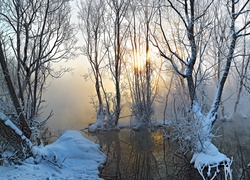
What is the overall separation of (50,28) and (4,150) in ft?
21.8

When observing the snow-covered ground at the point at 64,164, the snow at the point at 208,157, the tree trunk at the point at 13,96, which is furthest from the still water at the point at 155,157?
the tree trunk at the point at 13,96

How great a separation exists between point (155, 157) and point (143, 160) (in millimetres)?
555

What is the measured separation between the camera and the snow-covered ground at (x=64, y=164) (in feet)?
16.0

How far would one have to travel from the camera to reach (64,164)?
6.12 metres

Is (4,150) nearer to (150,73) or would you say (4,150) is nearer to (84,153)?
(84,153)

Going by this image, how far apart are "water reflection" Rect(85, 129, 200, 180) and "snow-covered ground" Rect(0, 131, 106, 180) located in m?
0.55

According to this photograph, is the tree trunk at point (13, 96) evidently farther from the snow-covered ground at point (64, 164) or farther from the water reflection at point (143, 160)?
the water reflection at point (143, 160)

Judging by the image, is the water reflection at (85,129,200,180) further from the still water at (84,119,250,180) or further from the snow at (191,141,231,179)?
the snow at (191,141,231,179)

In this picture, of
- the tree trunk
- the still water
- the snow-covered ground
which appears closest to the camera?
the snow-covered ground

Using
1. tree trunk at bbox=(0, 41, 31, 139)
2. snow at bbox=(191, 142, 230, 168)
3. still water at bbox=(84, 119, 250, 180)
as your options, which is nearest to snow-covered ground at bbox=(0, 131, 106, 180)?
still water at bbox=(84, 119, 250, 180)

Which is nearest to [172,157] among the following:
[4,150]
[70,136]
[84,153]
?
[84,153]

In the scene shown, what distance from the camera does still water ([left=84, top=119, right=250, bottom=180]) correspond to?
6.23 meters

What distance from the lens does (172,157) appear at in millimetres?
7812

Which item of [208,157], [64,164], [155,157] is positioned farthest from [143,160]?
[64,164]
